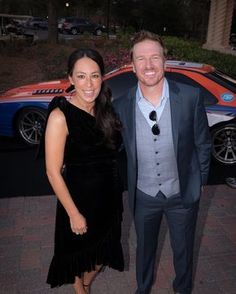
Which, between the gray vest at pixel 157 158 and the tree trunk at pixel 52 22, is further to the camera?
the tree trunk at pixel 52 22

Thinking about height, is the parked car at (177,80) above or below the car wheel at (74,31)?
below

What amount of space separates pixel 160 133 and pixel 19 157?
14.3 ft

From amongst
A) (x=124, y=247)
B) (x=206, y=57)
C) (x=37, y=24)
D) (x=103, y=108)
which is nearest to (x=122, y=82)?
(x=124, y=247)

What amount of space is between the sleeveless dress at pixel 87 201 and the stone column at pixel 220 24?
20.5 m

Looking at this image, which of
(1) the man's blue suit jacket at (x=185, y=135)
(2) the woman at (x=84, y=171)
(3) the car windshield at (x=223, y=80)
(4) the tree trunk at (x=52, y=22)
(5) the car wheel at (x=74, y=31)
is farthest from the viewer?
(5) the car wheel at (x=74, y=31)

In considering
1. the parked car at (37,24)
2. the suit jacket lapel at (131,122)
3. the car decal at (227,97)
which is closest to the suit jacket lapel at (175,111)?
the suit jacket lapel at (131,122)

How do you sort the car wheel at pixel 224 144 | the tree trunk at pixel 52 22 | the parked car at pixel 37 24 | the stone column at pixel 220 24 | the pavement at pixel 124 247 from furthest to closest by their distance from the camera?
the parked car at pixel 37 24
the stone column at pixel 220 24
the tree trunk at pixel 52 22
the car wheel at pixel 224 144
the pavement at pixel 124 247

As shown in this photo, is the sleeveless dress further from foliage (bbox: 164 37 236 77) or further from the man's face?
foliage (bbox: 164 37 236 77)

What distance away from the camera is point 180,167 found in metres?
2.52

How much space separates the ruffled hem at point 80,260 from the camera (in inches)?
105

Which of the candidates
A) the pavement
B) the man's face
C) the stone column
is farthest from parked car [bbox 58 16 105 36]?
the man's face

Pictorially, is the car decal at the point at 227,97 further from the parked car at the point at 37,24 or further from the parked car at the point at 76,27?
the parked car at the point at 37,24

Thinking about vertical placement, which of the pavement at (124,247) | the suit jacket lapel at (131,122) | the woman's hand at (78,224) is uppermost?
the suit jacket lapel at (131,122)

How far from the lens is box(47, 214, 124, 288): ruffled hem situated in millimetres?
2670
